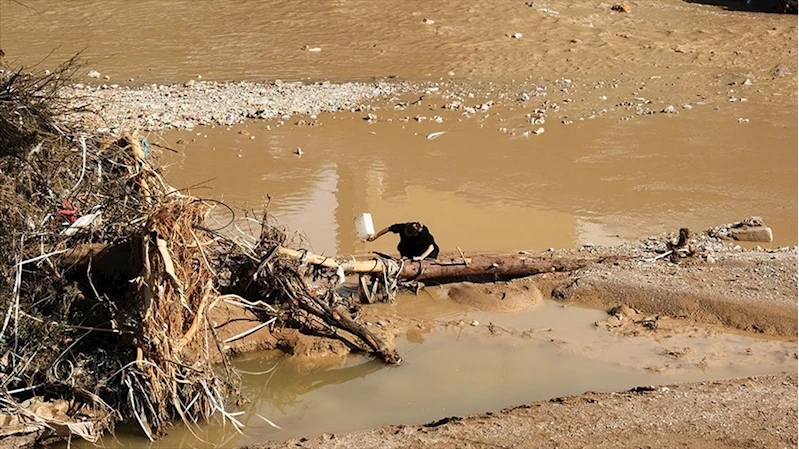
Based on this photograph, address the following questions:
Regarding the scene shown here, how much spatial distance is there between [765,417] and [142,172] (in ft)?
14.1

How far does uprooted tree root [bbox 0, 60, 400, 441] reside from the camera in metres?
5.71

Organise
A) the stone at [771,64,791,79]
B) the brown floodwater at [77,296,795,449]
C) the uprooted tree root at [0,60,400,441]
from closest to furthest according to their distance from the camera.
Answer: the uprooted tree root at [0,60,400,441]
the brown floodwater at [77,296,795,449]
the stone at [771,64,791,79]

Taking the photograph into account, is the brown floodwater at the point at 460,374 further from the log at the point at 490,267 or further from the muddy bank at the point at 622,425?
the log at the point at 490,267

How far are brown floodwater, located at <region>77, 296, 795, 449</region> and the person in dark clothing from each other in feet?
2.35

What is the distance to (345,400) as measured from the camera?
6.43 m

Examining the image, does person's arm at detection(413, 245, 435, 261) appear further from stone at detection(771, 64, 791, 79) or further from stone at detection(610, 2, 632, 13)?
stone at detection(610, 2, 632, 13)

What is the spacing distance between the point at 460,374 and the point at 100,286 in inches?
97.1

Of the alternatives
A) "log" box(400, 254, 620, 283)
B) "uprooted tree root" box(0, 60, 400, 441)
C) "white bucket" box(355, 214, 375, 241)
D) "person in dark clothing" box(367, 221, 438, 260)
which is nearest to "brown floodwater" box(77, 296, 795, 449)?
"uprooted tree root" box(0, 60, 400, 441)

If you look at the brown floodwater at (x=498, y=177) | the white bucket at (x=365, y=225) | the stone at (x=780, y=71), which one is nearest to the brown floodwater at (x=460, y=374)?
the white bucket at (x=365, y=225)

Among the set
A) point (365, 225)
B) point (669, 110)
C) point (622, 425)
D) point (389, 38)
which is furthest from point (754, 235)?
point (389, 38)

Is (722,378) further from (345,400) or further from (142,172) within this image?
(142,172)

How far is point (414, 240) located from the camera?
26.4 feet

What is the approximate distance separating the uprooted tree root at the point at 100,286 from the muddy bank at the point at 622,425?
0.82 meters

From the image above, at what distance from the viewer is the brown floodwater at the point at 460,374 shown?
6.14 metres
